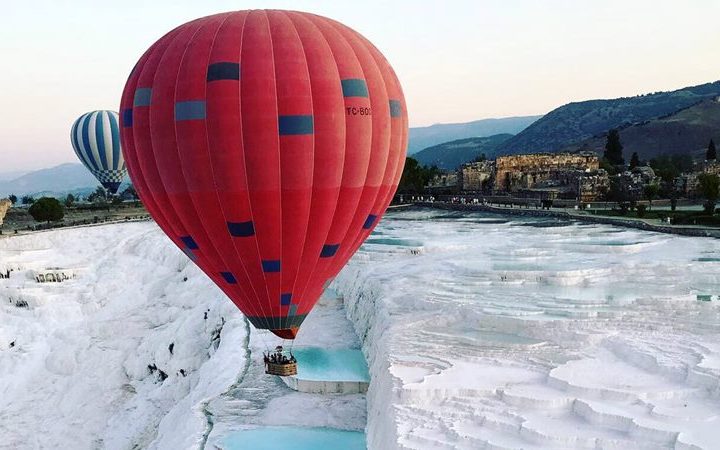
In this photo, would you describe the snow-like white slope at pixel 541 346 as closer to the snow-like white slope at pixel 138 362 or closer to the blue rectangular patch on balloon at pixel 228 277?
the snow-like white slope at pixel 138 362

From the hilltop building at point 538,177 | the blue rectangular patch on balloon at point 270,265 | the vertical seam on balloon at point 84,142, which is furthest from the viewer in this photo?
the hilltop building at point 538,177

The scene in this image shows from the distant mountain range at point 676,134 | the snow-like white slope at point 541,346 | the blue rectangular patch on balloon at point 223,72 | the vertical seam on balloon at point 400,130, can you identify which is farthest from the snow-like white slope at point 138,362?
the distant mountain range at point 676,134

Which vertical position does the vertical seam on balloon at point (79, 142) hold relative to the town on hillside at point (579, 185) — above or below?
above

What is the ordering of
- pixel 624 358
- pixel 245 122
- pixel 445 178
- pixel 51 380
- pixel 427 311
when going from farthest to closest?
pixel 445 178
pixel 51 380
pixel 427 311
pixel 624 358
pixel 245 122

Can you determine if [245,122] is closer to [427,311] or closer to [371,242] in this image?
[427,311]

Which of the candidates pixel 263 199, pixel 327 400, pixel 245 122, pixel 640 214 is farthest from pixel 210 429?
pixel 640 214

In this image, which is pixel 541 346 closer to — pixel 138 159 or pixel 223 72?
pixel 223 72

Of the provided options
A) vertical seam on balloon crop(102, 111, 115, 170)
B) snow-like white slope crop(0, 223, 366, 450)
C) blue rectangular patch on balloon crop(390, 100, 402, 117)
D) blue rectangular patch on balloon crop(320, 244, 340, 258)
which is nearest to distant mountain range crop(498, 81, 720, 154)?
vertical seam on balloon crop(102, 111, 115, 170)

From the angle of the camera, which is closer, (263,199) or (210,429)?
(263,199)
